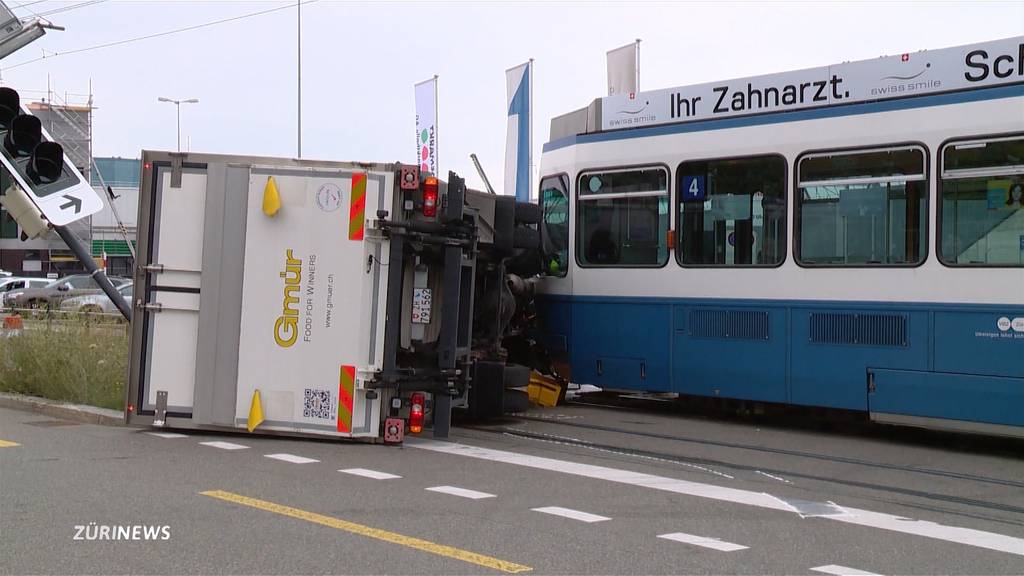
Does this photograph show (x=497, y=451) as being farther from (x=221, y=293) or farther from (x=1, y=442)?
(x=1, y=442)

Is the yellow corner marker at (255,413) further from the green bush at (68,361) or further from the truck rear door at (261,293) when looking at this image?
the green bush at (68,361)

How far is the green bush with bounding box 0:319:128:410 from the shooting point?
42.4ft

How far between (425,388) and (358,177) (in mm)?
1979

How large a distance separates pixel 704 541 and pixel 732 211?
228 inches

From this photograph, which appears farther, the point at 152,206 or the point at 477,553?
the point at 152,206

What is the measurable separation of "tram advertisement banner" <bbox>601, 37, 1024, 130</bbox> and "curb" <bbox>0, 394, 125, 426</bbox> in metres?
6.07

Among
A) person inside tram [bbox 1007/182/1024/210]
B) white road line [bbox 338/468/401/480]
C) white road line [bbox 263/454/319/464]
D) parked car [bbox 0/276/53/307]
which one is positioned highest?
parked car [bbox 0/276/53/307]

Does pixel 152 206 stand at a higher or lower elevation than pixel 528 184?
lower

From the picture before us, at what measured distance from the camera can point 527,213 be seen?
507 inches

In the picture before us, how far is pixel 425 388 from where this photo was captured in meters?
10.5

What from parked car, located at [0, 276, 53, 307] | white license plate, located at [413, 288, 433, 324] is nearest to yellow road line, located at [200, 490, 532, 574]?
white license plate, located at [413, 288, 433, 324]

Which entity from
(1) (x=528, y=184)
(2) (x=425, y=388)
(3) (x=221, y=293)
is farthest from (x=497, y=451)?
(1) (x=528, y=184)

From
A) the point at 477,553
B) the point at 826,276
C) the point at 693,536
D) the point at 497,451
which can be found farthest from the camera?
the point at 826,276

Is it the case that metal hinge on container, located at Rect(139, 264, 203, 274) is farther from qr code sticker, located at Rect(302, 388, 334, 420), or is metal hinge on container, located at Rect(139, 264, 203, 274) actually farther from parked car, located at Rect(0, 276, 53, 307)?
parked car, located at Rect(0, 276, 53, 307)
